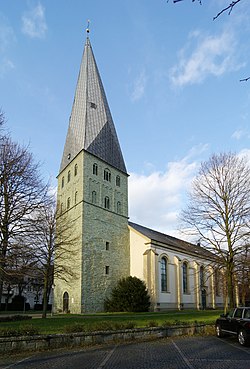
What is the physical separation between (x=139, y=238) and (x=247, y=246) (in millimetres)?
18691

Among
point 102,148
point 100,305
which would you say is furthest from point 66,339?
point 102,148

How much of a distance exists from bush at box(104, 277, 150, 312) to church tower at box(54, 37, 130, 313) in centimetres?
105

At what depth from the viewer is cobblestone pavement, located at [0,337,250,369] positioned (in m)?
8.91

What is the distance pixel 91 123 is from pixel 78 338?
32449 millimetres

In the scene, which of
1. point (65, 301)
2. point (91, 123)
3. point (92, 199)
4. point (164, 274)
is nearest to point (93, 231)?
point (92, 199)

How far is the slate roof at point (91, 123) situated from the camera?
4041 cm

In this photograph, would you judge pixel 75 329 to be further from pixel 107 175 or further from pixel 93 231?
pixel 107 175

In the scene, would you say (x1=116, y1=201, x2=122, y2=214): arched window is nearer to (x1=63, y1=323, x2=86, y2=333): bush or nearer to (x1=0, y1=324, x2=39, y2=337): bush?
(x1=63, y1=323, x2=86, y2=333): bush

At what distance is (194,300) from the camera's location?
45.2 m

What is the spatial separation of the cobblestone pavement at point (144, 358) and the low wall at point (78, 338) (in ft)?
1.89

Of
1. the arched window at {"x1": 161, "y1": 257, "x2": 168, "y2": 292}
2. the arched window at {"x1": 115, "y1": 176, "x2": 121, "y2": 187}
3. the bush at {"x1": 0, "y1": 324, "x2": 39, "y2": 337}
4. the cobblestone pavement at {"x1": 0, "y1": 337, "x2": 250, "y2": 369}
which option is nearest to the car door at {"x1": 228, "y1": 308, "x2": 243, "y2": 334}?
the cobblestone pavement at {"x1": 0, "y1": 337, "x2": 250, "y2": 369}

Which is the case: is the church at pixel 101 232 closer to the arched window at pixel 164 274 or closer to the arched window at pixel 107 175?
the arched window at pixel 164 274

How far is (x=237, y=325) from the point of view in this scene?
1355 cm

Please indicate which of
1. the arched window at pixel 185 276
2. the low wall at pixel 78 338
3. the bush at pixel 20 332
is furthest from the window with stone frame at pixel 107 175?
the bush at pixel 20 332
